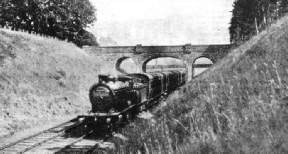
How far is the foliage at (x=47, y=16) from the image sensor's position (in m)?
40.6

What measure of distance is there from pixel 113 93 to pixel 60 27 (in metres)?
32.0

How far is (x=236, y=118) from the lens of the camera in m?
4.69

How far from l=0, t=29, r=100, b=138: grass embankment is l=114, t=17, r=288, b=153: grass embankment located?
1038cm

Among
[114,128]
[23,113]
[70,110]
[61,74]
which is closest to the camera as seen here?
[114,128]

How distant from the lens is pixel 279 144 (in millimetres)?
3641

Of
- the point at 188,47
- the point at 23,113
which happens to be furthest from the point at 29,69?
Result: the point at 188,47

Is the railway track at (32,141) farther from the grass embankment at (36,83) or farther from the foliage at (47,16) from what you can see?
the foliage at (47,16)

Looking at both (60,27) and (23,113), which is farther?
(60,27)

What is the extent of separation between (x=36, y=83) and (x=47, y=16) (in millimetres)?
22532

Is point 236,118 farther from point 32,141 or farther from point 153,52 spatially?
point 153,52

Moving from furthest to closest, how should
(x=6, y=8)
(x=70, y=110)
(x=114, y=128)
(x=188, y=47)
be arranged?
(x=188, y=47) < (x=6, y=8) < (x=70, y=110) < (x=114, y=128)

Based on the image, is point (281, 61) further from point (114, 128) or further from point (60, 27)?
point (60, 27)

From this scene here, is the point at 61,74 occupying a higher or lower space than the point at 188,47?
lower

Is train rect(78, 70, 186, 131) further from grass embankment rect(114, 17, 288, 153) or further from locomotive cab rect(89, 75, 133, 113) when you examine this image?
grass embankment rect(114, 17, 288, 153)
